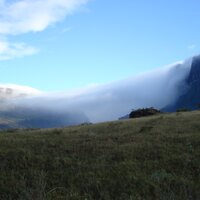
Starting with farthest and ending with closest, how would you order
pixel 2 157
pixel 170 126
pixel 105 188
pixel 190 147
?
pixel 170 126, pixel 190 147, pixel 2 157, pixel 105 188

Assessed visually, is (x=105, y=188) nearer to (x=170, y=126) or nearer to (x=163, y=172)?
(x=163, y=172)

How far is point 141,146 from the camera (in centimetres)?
1834

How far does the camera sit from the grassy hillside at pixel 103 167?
12375 mm

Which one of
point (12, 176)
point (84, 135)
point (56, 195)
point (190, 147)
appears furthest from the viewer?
point (84, 135)

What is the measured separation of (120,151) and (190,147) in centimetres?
280

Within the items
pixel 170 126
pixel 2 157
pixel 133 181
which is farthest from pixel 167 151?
pixel 170 126

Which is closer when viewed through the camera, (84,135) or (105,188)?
(105,188)

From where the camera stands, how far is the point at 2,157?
16.7 metres

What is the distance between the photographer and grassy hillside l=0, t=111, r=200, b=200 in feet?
40.6

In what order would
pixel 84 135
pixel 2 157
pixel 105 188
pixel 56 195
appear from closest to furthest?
pixel 56 195
pixel 105 188
pixel 2 157
pixel 84 135

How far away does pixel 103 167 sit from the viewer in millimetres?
15070

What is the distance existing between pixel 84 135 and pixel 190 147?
22.3 ft

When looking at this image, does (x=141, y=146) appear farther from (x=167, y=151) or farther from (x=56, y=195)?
(x=56, y=195)

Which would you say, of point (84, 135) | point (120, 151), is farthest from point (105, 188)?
point (84, 135)
